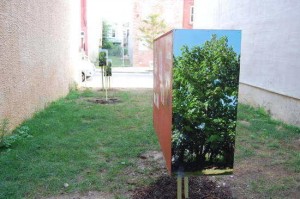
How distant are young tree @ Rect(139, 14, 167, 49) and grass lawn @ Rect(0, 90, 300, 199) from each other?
2070 centimetres

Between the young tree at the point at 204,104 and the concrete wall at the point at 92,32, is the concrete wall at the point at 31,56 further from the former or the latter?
the concrete wall at the point at 92,32

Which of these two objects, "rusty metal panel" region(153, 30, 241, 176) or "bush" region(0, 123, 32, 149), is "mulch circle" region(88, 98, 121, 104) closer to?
"bush" region(0, 123, 32, 149)

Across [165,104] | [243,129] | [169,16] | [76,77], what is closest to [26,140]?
[165,104]

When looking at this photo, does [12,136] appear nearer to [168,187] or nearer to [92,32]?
[168,187]

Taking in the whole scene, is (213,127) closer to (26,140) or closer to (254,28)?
(26,140)

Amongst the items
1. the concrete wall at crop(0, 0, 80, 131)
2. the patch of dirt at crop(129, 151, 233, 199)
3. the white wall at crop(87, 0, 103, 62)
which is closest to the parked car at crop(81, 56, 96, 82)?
the concrete wall at crop(0, 0, 80, 131)

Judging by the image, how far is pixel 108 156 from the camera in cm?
512

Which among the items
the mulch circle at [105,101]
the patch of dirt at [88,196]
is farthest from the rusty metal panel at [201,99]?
the mulch circle at [105,101]

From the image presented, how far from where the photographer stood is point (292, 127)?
6.89m

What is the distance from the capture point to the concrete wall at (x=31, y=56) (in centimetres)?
587

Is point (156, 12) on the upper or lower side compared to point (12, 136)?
upper

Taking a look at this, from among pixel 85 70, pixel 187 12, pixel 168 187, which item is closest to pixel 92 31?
pixel 187 12

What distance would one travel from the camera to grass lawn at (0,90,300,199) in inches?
159

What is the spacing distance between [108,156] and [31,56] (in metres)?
3.58
